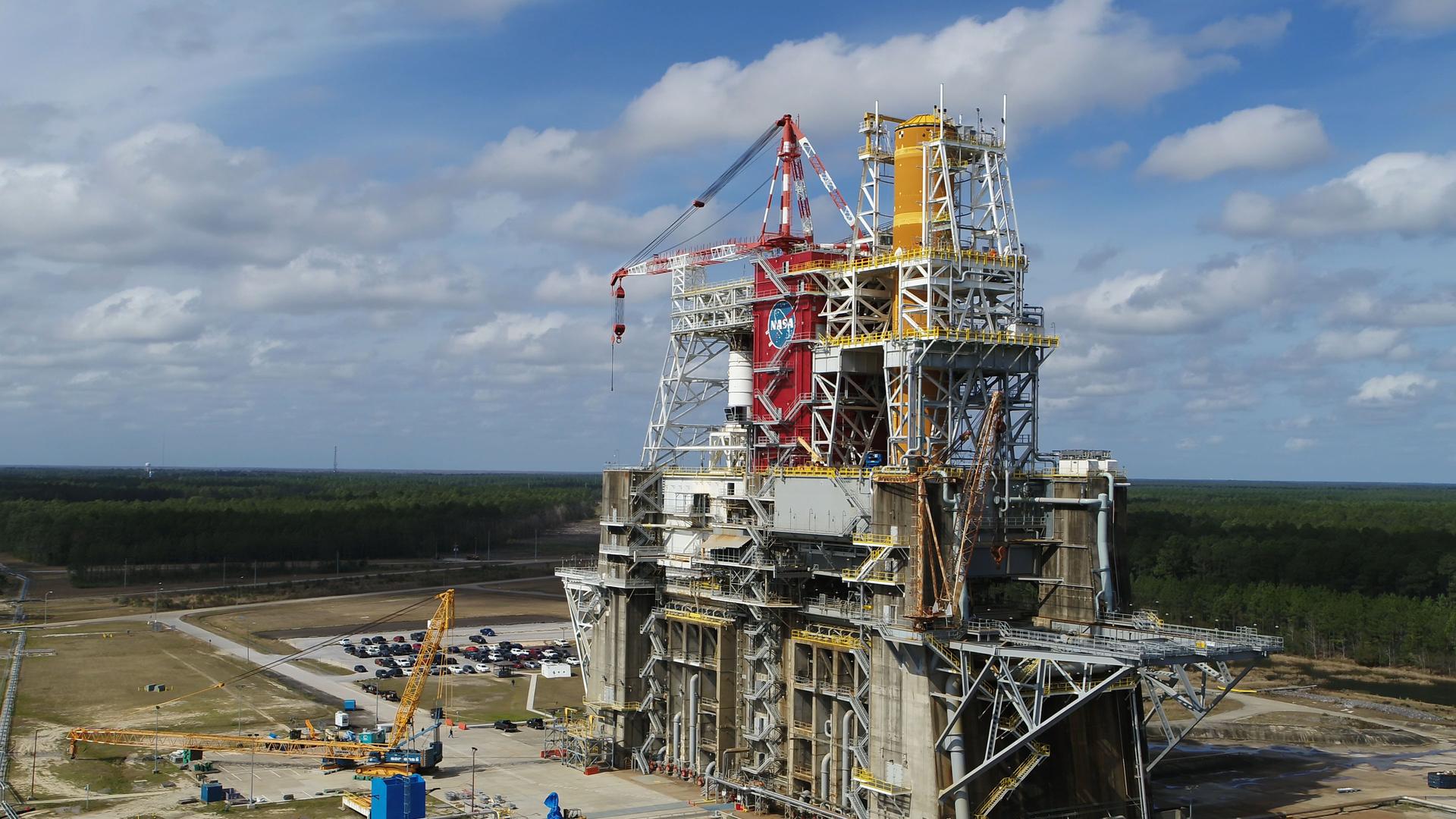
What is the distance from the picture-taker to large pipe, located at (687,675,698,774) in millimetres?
81250

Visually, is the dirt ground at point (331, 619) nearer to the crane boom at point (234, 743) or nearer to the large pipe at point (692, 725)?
the crane boom at point (234, 743)

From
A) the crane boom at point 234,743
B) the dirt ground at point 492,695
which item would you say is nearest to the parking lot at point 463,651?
the dirt ground at point 492,695

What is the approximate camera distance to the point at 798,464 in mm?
79812

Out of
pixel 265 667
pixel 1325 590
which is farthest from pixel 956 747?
pixel 1325 590

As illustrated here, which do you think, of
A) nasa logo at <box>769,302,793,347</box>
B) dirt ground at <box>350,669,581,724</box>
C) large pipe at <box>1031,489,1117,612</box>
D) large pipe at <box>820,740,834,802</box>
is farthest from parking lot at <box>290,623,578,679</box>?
large pipe at <box>1031,489,1117,612</box>

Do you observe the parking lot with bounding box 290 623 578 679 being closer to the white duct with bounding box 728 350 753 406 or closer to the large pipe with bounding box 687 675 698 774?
the large pipe with bounding box 687 675 698 774

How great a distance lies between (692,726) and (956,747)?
24811 millimetres

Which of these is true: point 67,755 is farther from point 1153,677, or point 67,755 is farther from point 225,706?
point 1153,677

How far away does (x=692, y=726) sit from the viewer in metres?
81.6

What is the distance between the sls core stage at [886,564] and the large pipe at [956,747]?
9 centimetres

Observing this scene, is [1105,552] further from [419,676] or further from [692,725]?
[419,676]

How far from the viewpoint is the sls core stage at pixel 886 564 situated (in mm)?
61406

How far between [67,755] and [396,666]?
45.1 m

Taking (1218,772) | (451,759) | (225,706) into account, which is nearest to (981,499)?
(1218,772)
